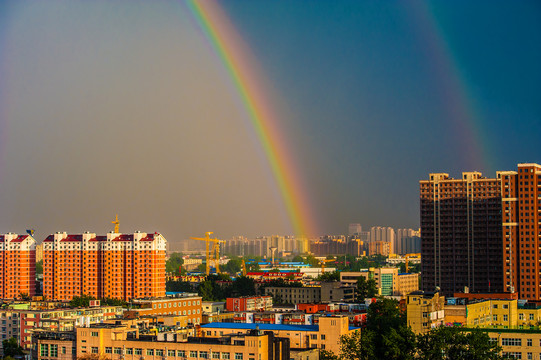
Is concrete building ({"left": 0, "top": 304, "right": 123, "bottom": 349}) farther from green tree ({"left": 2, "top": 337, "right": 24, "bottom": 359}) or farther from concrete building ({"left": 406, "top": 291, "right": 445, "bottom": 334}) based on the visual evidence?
concrete building ({"left": 406, "top": 291, "right": 445, "bottom": 334})

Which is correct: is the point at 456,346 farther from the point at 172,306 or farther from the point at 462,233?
the point at 462,233

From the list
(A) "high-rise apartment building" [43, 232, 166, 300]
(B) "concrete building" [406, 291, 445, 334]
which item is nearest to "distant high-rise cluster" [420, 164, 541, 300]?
(A) "high-rise apartment building" [43, 232, 166, 300]

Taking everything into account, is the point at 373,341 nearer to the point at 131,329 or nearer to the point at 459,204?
the point at 131,329

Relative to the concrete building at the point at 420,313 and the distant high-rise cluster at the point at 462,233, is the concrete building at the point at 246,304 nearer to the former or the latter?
the distant high-rise cluster at the point at 462,233

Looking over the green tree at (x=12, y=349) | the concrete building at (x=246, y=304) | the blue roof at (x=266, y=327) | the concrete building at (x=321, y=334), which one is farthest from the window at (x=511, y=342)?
the concrete building at (x=246, y=304)

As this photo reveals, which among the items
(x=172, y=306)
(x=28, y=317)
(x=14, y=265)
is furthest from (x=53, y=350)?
(x=14, y=265)

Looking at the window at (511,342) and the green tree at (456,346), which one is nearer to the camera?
the green tree at (456,346)
